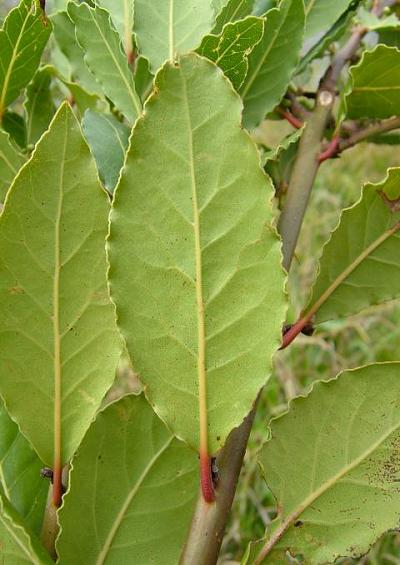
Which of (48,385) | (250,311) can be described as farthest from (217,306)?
(48,385)

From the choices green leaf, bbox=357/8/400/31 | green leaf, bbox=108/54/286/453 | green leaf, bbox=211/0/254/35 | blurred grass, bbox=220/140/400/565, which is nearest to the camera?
green leaf, bbox=108/54/286/453

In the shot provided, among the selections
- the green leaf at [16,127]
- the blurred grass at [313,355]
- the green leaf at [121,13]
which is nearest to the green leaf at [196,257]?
the green leaf at [121,13]

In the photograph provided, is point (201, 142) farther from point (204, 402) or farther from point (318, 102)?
point (318, 102)

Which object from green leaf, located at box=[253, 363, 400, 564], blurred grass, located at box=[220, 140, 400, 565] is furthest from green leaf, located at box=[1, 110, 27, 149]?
blurred grass, located at box=[220, 140, 400, 565]

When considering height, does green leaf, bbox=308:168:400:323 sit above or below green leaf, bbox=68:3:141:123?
below

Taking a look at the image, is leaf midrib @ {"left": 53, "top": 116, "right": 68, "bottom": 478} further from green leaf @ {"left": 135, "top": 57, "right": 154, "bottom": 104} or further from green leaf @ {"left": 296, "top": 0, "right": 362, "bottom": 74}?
green leaf @ {"left": 296, "top": 0, "right": 362, "bottom": 74}

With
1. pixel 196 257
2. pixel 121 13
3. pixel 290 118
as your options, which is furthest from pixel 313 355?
pixel 196 257

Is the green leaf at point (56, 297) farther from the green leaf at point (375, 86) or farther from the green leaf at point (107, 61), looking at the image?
the green leaf at point (375, 86)
